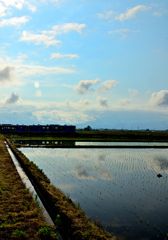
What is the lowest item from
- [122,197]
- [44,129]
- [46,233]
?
[122,197]

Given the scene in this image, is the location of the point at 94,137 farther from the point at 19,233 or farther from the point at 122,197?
the point at 19,233

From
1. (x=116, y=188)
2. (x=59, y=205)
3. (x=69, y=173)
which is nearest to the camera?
(x=59, y=205)

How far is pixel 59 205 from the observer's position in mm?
6980

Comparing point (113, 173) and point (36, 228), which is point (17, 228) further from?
point (113, 173)

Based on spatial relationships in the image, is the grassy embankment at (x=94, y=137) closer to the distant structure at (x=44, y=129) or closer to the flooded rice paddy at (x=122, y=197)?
the distant structure at (x=44, y=129)

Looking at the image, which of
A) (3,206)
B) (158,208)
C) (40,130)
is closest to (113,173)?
(158,208)

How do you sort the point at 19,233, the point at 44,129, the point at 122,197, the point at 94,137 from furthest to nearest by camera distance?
1. the point at 44,129
2. the point at 94,137
3. the point at 122,197
4. the point at 19,233

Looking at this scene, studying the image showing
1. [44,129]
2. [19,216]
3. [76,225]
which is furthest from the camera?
[44,129]

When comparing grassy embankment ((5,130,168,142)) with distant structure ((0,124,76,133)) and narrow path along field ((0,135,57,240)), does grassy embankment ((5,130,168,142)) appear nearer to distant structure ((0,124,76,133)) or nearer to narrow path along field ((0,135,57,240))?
distant structure ((0,124,76,133))

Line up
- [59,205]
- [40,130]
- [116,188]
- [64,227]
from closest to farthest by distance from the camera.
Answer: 1. [64,227]
2. [59,205]
3. [116,188]
4. [40,130]

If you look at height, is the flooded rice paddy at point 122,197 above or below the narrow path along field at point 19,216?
below

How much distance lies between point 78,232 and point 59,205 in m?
1.76

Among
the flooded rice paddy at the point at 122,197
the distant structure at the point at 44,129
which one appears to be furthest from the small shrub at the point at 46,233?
the distant structure at the point at 44,129

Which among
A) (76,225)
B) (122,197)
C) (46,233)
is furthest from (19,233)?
(122,197)
